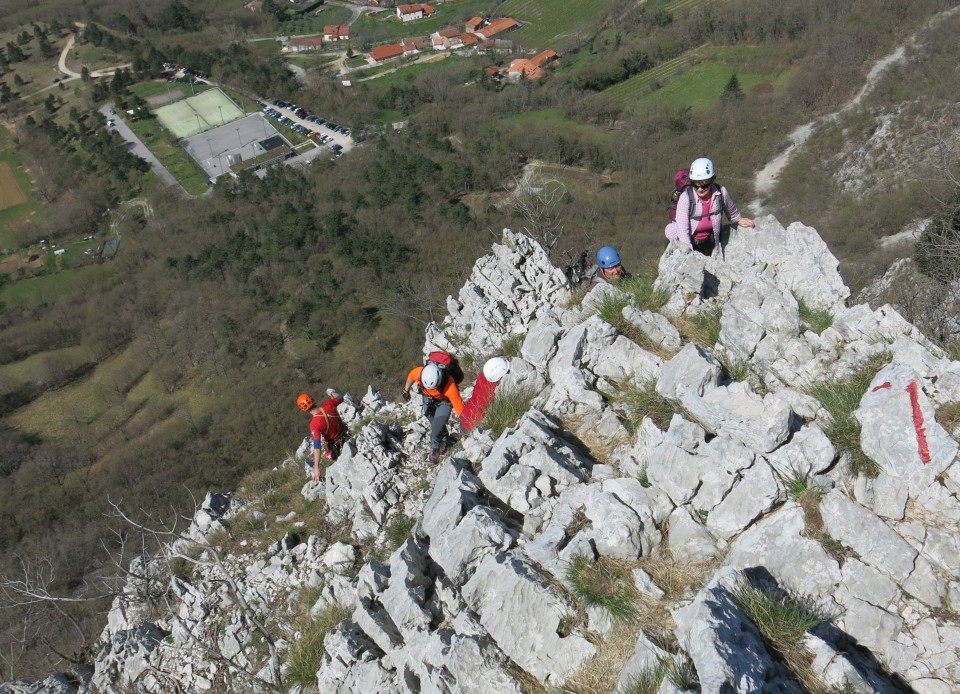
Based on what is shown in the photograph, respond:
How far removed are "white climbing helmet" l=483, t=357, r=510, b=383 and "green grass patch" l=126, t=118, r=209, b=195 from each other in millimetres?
65190

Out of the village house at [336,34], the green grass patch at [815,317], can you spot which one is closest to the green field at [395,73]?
the village house at [336,34]

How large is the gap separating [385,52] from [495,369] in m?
88.8

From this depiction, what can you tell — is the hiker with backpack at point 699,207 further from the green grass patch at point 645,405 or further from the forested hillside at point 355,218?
the forested hillside at point 355,218

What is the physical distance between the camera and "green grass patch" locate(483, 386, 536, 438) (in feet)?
30.0

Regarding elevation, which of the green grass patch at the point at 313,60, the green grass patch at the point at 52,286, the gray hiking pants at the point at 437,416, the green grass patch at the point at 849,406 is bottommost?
the green grass patch at the point at 52,286

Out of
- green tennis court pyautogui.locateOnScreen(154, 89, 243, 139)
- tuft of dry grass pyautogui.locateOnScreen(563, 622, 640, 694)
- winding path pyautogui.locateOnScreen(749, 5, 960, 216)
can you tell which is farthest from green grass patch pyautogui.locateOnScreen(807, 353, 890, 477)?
green tennis court pyautogui.locateOnScreen(154, 89, 243, 139)

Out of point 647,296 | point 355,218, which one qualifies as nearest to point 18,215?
point 355,218

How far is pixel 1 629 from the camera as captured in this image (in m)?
18.0

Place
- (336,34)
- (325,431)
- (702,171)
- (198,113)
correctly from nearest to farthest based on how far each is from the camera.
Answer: (702,171)
(325,431)
(198,113)
(336,34)

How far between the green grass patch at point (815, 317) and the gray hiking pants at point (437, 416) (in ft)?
17.9

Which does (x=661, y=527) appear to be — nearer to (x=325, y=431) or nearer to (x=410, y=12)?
(x=325, y=431)

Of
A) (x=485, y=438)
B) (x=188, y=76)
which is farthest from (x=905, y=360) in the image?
(x=188, y=76)

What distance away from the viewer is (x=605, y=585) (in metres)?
6.20

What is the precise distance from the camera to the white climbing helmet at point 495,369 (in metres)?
9.91
